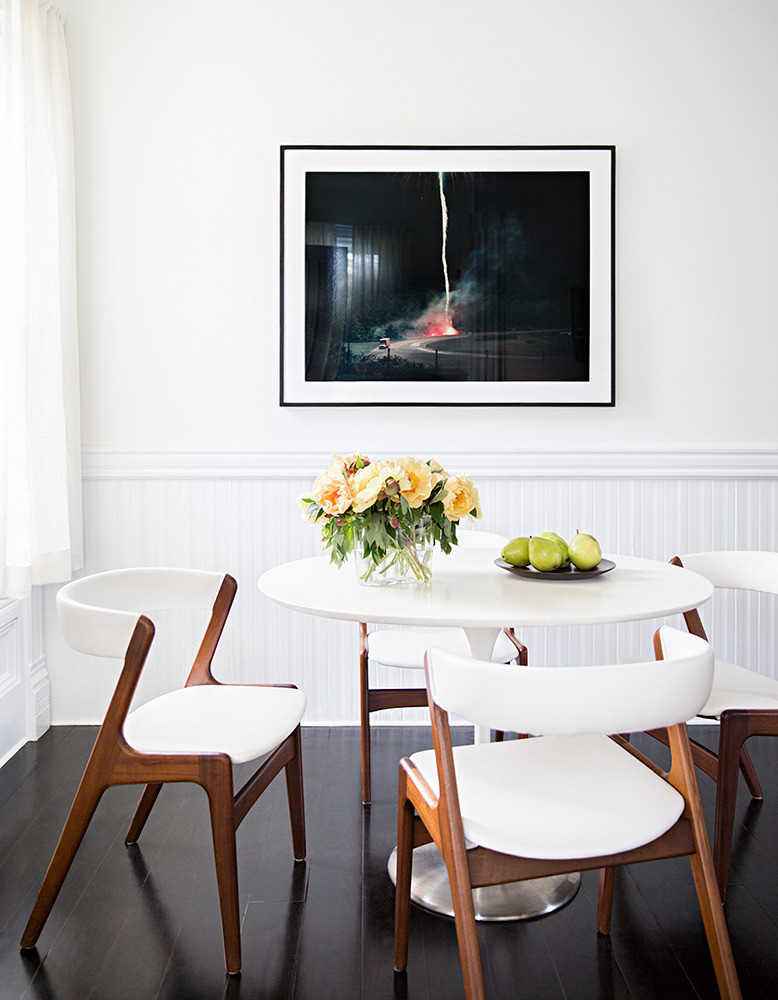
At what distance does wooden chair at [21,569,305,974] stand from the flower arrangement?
1.45ft

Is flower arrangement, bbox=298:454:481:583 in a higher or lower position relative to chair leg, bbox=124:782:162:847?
higher

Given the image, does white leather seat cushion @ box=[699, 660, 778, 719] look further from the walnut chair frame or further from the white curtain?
the white curtain

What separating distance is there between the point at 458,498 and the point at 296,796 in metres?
0.89

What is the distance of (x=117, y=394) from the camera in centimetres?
294

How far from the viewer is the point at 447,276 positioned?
2.90m

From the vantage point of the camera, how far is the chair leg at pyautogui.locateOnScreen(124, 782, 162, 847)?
2.09m

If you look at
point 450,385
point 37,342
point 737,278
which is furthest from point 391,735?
point 737,278

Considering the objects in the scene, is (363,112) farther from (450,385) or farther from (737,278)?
(737,278)

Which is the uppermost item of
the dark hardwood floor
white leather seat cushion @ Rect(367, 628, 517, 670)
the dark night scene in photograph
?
the dark night scene in photograph

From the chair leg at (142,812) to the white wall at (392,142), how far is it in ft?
4.30

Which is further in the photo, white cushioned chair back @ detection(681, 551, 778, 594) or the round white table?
white cushioned chair back @ detection(681, 551, 778, 594)

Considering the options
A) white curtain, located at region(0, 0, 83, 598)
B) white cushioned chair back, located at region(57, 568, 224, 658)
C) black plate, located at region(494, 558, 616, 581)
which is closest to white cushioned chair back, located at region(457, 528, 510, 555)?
black plate, located at region(494, 558, 616, 581)

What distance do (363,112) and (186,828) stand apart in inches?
101

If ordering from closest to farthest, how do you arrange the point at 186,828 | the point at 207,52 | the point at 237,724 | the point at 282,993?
the point at 282,993 < the point at 237,724 < the point at 186,828 < the point at 207,52
